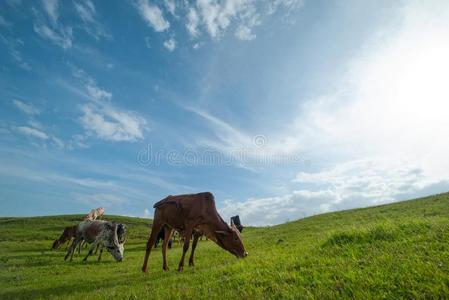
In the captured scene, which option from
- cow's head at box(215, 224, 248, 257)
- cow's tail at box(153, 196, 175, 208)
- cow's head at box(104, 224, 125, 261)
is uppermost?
cow's tail at box(153, 196, 175, 208)

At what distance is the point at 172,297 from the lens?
277 inches

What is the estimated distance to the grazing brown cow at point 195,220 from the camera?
12672 mm

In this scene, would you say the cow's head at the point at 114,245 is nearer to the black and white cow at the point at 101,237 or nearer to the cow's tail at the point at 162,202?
the black and white cow at the point at 101,237

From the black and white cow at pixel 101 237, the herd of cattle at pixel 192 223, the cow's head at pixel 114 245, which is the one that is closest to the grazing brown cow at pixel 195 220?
the herd of cattle at pixel 192 223

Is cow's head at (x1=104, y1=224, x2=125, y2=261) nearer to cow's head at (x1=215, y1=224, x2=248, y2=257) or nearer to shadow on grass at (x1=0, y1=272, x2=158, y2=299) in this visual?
shadow on grass at (x1=0, y1=272, x2=158, y2=299)

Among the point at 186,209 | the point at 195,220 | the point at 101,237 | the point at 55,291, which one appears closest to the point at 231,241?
the point at 195,220

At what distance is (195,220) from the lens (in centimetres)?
1307

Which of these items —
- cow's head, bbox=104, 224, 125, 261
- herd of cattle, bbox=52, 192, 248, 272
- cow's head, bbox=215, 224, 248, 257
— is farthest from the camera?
cow's head, bbox=104, 224, 125, 261

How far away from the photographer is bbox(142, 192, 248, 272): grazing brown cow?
12672mm

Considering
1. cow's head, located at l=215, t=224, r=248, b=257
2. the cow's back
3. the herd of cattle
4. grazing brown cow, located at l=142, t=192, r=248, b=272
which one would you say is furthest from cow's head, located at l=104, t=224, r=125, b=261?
cow's head, located at l=215, t=224, r=248, b=257

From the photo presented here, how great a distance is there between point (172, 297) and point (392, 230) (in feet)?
24.0

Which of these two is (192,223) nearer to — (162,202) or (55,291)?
(162,202)

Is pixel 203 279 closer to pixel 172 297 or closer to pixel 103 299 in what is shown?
pixel 172 297

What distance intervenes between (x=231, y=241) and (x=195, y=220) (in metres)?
1.84
